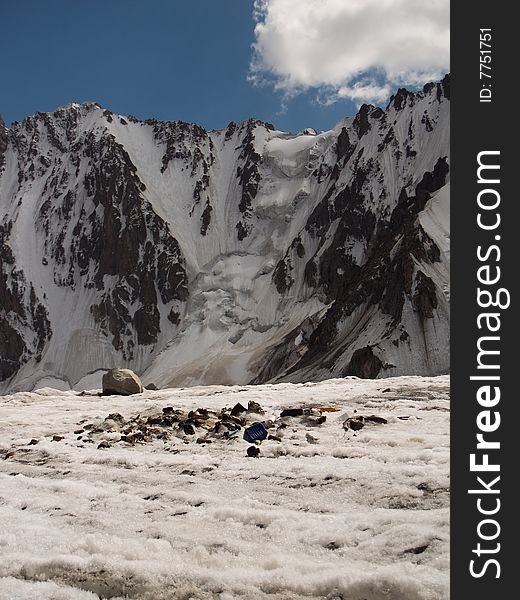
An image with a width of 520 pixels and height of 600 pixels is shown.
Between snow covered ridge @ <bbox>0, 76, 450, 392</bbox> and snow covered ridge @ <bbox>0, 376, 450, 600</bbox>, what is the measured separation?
251ft

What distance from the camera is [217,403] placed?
65.1 ft

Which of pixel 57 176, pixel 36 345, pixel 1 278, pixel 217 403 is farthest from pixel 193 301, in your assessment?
pixel 217 403

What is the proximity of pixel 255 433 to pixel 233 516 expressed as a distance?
5.02 meters

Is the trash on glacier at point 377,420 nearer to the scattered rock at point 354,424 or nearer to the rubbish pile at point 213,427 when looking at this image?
the rubbish pile at point 213,427

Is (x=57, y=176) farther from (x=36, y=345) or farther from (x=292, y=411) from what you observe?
(x=292, y=411)

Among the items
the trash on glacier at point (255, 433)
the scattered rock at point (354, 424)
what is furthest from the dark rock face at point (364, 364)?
the trash on glacier at point (255, 433)

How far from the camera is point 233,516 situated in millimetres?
7359

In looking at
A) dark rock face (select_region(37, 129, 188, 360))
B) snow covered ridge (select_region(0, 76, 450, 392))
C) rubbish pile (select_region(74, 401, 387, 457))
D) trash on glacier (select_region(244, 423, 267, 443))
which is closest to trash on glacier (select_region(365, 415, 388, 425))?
rubbish pile (select_region(74, 401, 387, 457))

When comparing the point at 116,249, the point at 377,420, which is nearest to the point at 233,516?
the point at 377,420

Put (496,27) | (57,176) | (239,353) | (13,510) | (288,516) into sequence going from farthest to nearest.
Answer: (57,176)
(239,353)
(13,510)
(288,516)
(496,27)

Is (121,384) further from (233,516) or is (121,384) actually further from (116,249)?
(116,249)

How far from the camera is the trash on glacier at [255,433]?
12.2 meters

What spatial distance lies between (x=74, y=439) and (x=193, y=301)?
129636mm

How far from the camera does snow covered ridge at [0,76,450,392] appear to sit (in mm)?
108250
